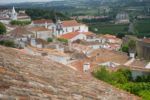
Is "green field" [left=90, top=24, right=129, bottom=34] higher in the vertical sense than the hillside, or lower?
lower

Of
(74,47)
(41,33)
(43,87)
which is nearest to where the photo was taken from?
(43,87)

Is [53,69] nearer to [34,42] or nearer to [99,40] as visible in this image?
[34,42]

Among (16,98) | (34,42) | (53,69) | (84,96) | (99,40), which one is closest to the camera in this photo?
(16,98)

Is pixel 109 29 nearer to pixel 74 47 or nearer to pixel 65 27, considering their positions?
pixel 65 27

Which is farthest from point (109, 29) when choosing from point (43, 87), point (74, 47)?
point (43, 87)

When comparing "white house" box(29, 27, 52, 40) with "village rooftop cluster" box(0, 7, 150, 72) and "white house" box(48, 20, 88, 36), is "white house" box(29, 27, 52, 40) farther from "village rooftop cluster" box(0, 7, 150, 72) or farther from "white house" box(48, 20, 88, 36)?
"white house" box(48, 20, 88, 36)

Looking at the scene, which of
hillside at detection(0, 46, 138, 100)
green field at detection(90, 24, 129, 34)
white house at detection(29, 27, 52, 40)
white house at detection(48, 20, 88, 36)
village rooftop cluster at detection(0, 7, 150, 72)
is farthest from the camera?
green field at detection(90, 24, 129, 34)

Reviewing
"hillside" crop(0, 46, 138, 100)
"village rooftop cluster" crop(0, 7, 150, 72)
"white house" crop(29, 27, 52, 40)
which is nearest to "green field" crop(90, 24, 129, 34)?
"village rooftop cluster" crop(0, 7, 150, 72)

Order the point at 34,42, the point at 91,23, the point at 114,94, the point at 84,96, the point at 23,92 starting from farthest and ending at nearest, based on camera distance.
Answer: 1. the point at 91,23
2. the point at 34,42
3. the point at 114,94
4. the point at 84,96
5. the point at 23,92

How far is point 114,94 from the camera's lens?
5.79m

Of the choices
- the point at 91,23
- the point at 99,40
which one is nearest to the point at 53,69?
the point at 99,40

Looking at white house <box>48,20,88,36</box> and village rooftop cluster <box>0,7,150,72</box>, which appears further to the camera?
white house <box>48,20,88,36</box>

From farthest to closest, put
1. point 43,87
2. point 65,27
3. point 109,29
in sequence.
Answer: point 109,29 → point 65,27 → point 43,87

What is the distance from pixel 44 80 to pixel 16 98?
4.23 ft
